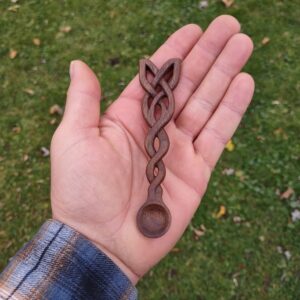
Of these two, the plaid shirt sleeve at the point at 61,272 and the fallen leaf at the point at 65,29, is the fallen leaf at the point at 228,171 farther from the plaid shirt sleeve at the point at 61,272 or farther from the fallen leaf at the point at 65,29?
the fallen leaf at the point at 65,29

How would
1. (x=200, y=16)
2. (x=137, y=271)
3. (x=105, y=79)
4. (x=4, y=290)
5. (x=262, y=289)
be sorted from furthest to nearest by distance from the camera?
1. (x=200, y=16)
2. (x=105, y=79)
3. (x=262, y=289)
4. (x=137, y=271)
5. (x=4, y=290)

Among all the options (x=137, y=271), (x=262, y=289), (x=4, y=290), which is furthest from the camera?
(x=262, y=289)

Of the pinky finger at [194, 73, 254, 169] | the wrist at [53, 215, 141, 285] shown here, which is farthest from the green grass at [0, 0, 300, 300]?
the wrist at [53, 215, 141, 285]

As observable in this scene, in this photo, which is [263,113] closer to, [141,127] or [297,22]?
[297,22]

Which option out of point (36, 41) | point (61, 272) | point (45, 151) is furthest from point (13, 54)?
point (61, 272)

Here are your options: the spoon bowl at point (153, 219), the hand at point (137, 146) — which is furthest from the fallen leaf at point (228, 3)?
the spoon bowl at point (153, 219)

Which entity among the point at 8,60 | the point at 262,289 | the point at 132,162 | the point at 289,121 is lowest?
the point at 262,289

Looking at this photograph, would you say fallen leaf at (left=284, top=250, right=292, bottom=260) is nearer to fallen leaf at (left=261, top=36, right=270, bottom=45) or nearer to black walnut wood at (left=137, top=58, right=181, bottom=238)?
black walnut wood at (left=137, top=58, right=181, bottom=238)

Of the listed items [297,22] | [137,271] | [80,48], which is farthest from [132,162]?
[297,22]
